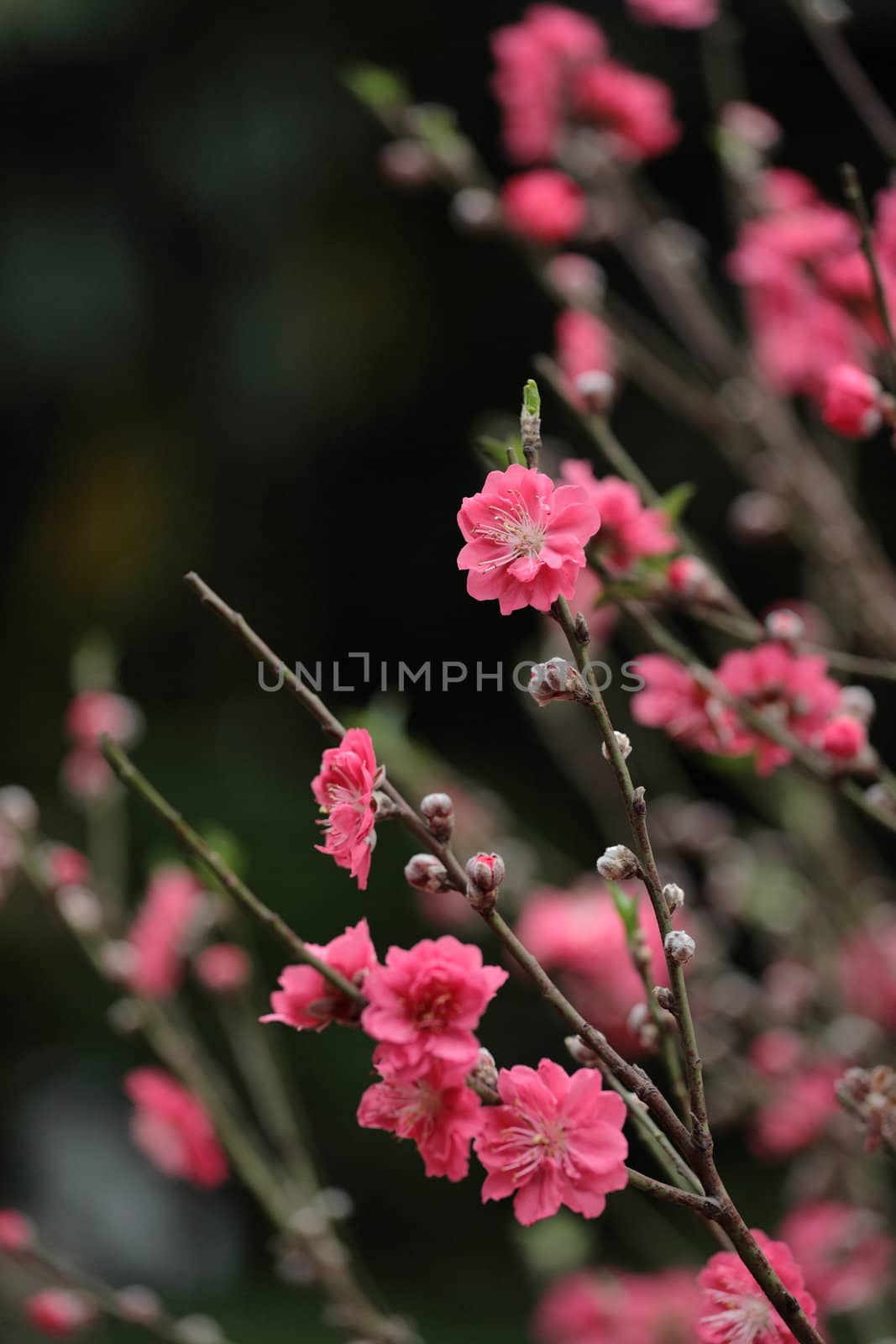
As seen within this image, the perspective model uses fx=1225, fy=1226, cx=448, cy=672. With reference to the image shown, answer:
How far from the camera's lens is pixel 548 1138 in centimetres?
40

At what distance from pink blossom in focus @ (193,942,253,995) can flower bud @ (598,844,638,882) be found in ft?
1.48

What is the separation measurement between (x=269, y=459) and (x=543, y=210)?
129 cm

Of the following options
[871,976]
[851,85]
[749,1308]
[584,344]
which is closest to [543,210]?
[584,344]

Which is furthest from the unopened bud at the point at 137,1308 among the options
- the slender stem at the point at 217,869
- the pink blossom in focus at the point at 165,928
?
the slender stem at the point at 217,869

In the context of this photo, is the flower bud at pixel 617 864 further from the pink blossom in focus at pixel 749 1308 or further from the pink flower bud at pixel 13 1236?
the pink flower bud at pixel 13 1236

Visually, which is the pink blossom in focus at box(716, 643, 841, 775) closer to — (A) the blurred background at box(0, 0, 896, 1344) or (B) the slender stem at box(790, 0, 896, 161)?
(B) the slender stem at box(790, 0, 896, 161)

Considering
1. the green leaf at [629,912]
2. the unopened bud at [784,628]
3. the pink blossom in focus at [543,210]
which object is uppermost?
the pink blossom in focus at [543,210]

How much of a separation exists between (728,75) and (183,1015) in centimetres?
145

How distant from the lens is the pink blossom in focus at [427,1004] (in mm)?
388

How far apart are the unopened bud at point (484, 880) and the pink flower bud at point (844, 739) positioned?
22cm

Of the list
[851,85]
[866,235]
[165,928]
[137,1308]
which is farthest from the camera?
[165,928]

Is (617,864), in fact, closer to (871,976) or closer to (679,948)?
(679,948)

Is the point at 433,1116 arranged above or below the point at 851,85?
below

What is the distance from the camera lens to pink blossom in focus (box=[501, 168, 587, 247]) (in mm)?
909
